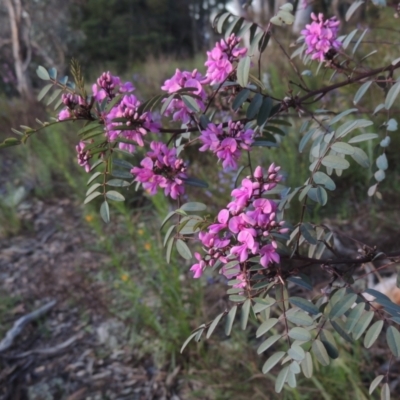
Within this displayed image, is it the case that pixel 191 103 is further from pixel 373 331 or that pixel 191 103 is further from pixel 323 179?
pixel 373 331

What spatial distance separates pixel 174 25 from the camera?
60.2ft

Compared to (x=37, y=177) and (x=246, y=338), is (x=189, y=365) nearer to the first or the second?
(x=246, y=338)

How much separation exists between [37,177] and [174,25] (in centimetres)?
1557

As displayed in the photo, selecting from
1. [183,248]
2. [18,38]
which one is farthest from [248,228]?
[18,38]

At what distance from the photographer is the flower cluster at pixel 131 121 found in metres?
0.76

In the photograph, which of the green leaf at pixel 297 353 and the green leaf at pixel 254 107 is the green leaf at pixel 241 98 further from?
the green leaf at pixel 297 353

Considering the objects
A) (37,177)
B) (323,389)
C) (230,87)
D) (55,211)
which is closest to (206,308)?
(323,389)

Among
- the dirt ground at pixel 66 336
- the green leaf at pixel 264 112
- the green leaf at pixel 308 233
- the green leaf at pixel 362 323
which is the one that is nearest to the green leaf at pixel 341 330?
the green leaf at pixel 362 323

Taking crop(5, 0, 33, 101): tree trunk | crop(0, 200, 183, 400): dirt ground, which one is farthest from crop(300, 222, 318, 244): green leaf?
crop(5, 0, 33, 101): tree trunk

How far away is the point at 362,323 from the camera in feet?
2.26

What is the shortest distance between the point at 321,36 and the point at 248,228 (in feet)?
1.89

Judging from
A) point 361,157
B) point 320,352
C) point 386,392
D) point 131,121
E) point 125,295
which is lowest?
point 125,295

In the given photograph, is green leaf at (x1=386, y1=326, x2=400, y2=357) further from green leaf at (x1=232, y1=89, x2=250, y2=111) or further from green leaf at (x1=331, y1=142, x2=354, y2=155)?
green leaf at (x1=232, y1=89, x2=250, y2=111)

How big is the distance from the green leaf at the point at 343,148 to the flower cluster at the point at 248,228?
4.3 inches
